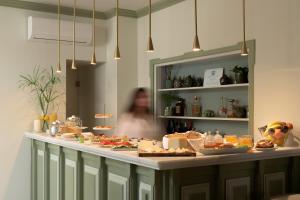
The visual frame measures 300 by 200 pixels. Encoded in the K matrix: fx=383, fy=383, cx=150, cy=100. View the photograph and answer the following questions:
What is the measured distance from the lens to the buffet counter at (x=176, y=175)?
2564 millimetres

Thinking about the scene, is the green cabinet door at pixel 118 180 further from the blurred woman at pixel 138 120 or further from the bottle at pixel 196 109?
the bottle at pixel 196 109

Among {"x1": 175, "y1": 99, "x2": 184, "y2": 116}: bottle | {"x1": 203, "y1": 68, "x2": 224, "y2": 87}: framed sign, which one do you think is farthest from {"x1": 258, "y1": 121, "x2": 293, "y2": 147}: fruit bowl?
{"x1": 175, "y1": 99, "x2": 184, "y2": 116}: bottle

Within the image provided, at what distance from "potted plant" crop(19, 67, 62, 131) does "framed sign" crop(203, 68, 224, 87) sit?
216 centimetres

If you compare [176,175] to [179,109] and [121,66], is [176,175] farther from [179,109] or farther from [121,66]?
[121,66]

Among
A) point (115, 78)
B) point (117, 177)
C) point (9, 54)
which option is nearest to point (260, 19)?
point (117, 177)

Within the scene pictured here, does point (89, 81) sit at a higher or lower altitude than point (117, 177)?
higher

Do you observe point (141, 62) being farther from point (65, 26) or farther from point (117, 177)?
point (117, 177)

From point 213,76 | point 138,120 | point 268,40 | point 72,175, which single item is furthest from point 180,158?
point 138,120

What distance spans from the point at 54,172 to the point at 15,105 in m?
1.37

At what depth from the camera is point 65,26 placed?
5.68 m

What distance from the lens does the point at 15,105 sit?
210 inches

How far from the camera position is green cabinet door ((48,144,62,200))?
4262mm

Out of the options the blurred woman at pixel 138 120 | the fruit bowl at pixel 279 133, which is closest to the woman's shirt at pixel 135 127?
the blurred woman at pixel 138 120

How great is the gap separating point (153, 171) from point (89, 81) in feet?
15.0
